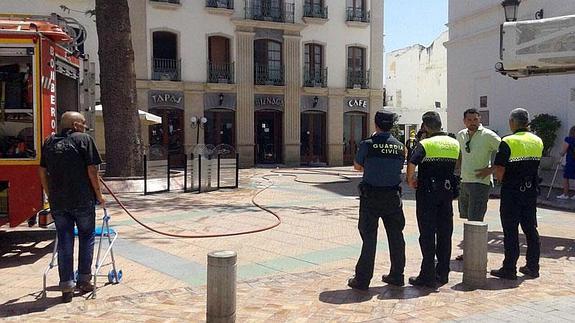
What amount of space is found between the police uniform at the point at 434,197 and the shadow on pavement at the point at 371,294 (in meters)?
0.22

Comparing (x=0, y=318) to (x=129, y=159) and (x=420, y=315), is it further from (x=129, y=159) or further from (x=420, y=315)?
(x=129, y=159)

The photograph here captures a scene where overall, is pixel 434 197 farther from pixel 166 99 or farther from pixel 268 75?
pixel 268 75

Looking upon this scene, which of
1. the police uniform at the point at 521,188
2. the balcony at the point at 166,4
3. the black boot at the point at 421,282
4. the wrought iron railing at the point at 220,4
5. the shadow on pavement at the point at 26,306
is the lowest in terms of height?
the shadow on pavement at the point at 26,306

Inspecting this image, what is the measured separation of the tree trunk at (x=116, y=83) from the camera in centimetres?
1520

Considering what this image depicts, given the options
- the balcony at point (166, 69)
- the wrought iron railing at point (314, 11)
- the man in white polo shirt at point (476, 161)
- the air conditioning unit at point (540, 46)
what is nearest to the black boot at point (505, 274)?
the man in white polo shirt at point (476, 161)

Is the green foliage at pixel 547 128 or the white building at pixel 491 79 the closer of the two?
the green foliage at pixel 547 128

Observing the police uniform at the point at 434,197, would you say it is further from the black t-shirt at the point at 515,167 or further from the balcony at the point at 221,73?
the balcony at the point at 221,73

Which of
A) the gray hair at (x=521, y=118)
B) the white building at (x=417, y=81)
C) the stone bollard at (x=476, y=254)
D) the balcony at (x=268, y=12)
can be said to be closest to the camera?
the stone bollard at (x=476, y=254)

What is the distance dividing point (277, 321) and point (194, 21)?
82.4ft

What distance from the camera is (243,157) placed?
96.9 feet

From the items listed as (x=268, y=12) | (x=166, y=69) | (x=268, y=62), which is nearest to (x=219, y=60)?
(x=268, y=62)

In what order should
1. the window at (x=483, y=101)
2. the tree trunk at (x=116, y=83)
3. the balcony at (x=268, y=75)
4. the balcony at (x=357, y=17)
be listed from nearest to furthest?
the tree trunk at (x=116, y=83) → the window at (x=483, y=101) → the balcony at (x=268, y=75) → the balcony at (x=357, y=17)

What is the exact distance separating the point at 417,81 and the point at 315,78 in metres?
19.0

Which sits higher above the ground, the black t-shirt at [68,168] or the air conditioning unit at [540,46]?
the air conditioning unit at [540,46]
